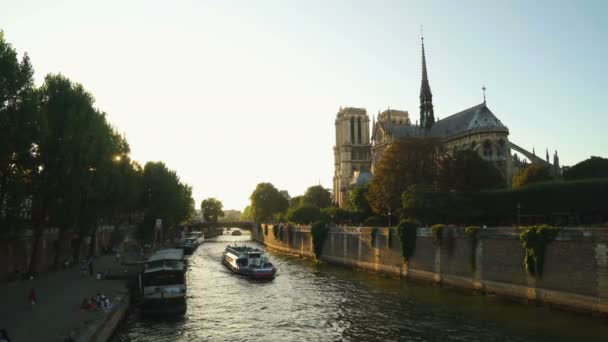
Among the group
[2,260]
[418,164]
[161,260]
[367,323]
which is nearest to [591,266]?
[367,323]

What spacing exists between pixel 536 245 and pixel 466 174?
2947 centimetres

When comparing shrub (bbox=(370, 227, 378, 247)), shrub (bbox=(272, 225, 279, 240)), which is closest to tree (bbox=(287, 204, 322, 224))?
shrub (bbox=(272, 225, 279, 240))

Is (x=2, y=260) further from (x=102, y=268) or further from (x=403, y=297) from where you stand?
(x=403, y=297)

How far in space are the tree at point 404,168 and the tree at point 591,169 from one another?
18.0 m

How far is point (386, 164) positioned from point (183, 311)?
40.5 meters

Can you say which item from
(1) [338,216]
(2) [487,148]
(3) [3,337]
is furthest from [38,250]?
(2) [487,148]

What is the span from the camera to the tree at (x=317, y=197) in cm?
13788

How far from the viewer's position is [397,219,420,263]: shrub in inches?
1913

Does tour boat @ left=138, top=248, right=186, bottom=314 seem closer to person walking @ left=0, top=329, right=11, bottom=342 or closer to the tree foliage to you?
the tree foliage

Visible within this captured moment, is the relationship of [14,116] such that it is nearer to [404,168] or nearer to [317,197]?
[404,168]

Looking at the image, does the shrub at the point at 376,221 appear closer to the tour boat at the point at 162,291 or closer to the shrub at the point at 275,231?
the shrub at the point at 275,231

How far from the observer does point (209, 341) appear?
26.0 meters

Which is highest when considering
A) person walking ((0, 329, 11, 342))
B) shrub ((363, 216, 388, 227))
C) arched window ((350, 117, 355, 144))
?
arched window ((350, 117, 355, 144))

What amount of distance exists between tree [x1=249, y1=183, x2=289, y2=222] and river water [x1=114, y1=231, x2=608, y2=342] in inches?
4322
